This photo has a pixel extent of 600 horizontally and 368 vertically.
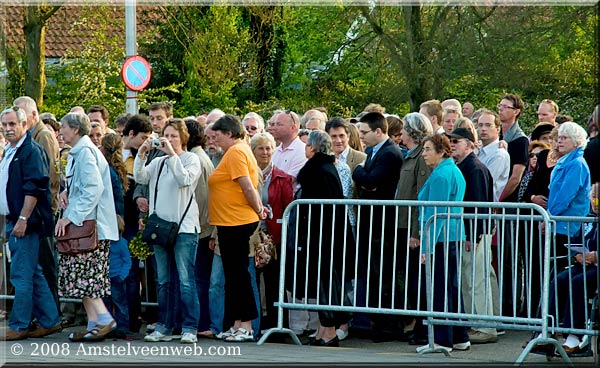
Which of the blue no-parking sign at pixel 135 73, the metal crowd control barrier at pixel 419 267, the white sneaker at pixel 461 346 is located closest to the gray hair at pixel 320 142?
the metal crowd control barrier at pixel 419 267

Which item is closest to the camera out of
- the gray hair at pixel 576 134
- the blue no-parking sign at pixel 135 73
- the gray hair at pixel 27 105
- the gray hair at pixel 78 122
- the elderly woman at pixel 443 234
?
the elderly woman at pixel 443 234

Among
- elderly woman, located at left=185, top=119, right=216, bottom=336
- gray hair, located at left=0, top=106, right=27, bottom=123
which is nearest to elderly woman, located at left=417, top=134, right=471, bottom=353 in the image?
elderly woman, located at left=185, top=119, right=216, bottom=336

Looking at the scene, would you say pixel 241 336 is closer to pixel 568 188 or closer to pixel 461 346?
pixel 461 346

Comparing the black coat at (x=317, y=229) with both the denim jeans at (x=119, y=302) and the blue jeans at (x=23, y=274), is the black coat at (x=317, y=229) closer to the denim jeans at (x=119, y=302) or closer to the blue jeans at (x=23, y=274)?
the denim jeans at (x=119, y=302)

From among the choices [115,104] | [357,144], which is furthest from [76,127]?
[115,104]

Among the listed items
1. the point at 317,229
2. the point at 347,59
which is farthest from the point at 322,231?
the point at 347,59

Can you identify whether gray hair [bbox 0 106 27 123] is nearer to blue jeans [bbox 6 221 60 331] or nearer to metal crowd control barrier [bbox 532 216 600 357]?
blue jeans [bbox 6 221 60 331]

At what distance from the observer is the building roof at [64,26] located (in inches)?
1210

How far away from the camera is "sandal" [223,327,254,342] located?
10.8 m

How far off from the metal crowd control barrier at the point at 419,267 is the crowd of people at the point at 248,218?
3 centimetres

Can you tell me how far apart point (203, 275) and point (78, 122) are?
185 centimetres

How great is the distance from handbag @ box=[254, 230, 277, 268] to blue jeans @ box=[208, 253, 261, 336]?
79mm

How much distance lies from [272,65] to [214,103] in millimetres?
4843

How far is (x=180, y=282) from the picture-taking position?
10.9 meters
